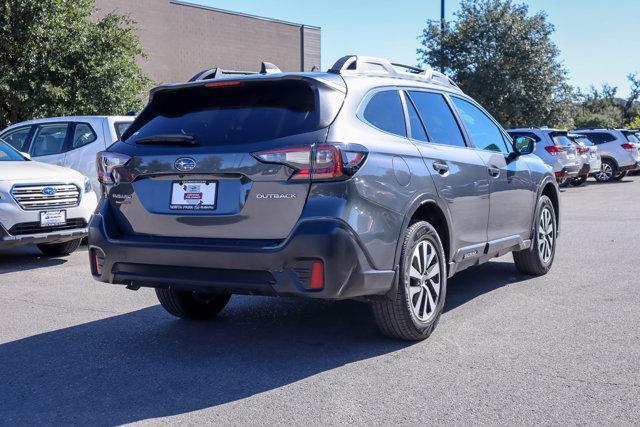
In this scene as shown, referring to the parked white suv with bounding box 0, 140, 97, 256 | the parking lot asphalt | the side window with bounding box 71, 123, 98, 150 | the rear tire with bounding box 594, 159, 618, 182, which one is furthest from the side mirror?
the rear tire with bounding box 594, 159, 618, 182

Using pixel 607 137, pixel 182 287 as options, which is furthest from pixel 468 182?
pixel 607 137

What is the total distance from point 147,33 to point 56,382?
35356 mm

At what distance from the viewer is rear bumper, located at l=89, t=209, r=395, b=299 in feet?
14.7

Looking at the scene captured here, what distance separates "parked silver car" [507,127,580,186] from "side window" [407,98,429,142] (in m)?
14.7

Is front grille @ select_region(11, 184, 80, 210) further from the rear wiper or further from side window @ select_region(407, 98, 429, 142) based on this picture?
side window @ select_region(407, 98, 429, 142)

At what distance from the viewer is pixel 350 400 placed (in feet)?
13.7

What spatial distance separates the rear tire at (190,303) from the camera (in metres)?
5.94

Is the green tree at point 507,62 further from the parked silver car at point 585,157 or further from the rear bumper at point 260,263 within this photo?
the rear bumper at point 260,263

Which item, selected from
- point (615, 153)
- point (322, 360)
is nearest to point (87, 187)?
point (322, 360)

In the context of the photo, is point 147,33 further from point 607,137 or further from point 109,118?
point 109,118

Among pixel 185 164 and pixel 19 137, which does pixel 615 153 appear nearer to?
pixel 19 137

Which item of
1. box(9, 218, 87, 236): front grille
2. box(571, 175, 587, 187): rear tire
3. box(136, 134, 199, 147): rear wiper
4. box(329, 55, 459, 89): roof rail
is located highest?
box(329, 55, 459, 89): roof rail

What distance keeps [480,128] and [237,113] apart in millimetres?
2697

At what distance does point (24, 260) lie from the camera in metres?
9.68
